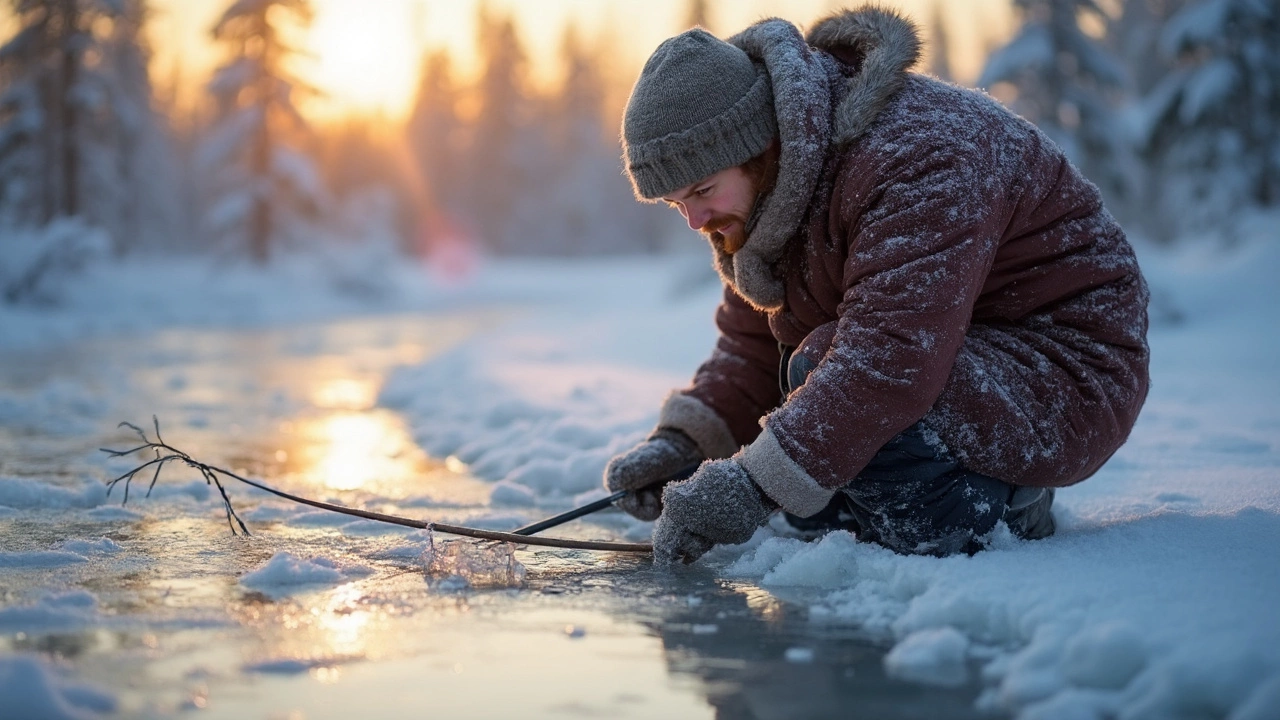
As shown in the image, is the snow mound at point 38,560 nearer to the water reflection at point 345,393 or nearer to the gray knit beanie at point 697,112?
the gray knit beanie at point 697,112

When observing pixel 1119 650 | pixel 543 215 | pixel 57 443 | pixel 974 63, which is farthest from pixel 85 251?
pixel 974 63

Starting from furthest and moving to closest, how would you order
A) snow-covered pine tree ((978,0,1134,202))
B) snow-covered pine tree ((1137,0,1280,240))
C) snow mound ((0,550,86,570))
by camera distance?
snow-covered pine tree ((978,0,1134,202))
snow-covered pine tree ((1137,0,1280,240))
snow mound ((0,550,86,570))

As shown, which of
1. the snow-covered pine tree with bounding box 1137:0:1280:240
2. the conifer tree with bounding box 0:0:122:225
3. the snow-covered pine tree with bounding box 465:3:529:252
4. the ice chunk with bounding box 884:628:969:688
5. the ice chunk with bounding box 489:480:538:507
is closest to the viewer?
the ice chunk with bounding box 884:628:969:688

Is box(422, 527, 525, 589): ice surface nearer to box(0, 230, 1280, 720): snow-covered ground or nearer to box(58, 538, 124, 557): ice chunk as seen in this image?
box(0, 230, 1280, 720): snow-covered ground

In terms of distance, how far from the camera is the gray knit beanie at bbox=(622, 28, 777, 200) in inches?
96.7

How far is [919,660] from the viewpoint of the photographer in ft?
6.36

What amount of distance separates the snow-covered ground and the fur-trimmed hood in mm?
731

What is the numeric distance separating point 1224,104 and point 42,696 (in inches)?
590

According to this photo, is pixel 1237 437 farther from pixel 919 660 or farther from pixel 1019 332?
pixel 919 660

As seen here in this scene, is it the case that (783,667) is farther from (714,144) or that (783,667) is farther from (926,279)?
(714,144)

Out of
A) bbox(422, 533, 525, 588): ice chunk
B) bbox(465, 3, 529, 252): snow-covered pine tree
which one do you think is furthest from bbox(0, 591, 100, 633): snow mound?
bbox(465, 3, 529, 252): snow-covered pine tree

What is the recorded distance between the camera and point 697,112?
2453 millimetres

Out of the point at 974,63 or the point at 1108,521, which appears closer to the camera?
the point at 1108,521

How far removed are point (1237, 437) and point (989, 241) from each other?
239cm
